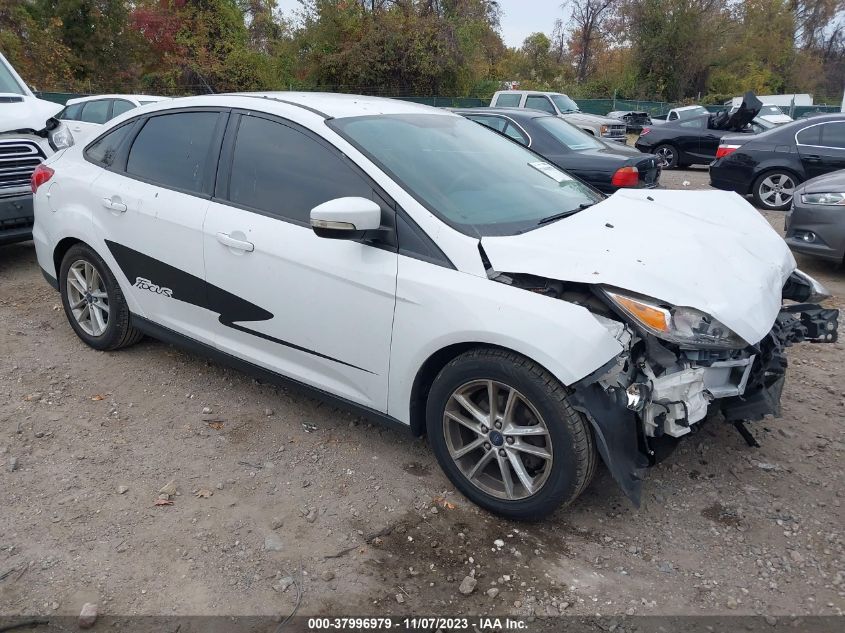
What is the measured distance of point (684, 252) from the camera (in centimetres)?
300

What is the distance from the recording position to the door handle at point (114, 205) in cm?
407

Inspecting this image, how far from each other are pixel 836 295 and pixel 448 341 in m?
4.88

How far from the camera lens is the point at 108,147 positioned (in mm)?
4410

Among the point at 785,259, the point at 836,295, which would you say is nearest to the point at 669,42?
the point at 836,295

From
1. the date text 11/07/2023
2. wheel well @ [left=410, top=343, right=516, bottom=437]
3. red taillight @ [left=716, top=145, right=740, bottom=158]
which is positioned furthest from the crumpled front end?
red taillight @ [left=716, top=145, right=740, bottom=158]

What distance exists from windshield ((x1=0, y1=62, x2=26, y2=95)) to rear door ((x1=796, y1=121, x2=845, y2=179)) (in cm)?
1007

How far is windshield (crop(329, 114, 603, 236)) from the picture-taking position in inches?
125

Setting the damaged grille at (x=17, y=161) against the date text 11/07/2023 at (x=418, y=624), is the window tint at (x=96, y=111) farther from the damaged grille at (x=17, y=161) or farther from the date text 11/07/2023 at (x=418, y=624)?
the date text 11/07/2023 at (x=418, y=624)

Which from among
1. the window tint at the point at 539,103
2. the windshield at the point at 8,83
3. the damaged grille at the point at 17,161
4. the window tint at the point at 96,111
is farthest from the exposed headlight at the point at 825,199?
the window tint at the point at 539,103

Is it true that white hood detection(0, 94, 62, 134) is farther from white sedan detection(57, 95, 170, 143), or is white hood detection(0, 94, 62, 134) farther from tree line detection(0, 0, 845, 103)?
tree line detection(0, 0, 845, 103)

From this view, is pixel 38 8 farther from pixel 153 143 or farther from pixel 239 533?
pixel 239 533

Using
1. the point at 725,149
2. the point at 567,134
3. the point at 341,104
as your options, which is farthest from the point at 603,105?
the point at 341,104

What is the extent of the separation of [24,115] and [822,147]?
10.1 m

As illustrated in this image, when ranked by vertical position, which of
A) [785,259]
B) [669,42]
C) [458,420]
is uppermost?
Answer: [669,42]
